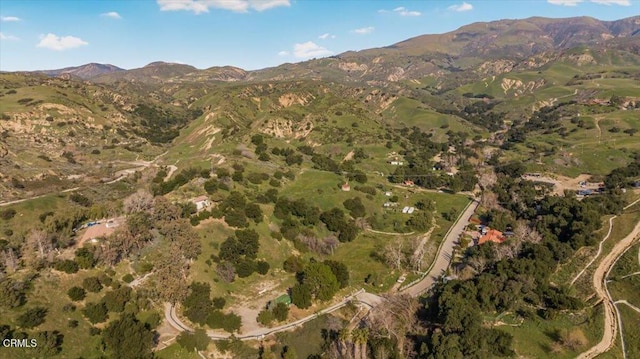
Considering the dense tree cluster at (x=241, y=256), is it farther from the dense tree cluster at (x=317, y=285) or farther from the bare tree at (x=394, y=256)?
the bare tree at (x=394, y=256)

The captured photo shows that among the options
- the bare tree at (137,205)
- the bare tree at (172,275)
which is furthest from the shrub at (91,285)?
the bare tree at (137,205)

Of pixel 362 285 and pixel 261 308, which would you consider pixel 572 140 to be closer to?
pixel 362 285

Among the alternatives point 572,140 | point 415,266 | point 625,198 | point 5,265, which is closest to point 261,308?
point 415,266

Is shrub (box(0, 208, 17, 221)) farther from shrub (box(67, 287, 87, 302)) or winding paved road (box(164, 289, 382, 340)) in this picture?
winding paved road (box(164, 289, 382, 340))

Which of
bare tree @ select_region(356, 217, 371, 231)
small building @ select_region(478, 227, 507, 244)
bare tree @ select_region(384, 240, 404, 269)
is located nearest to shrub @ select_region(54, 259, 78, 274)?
bare tree @ select_region(384, 240, 404, 269)

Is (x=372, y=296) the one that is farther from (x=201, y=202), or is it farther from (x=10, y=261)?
(x=10, y=261)

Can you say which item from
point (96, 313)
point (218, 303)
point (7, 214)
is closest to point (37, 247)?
point (96, 313)
